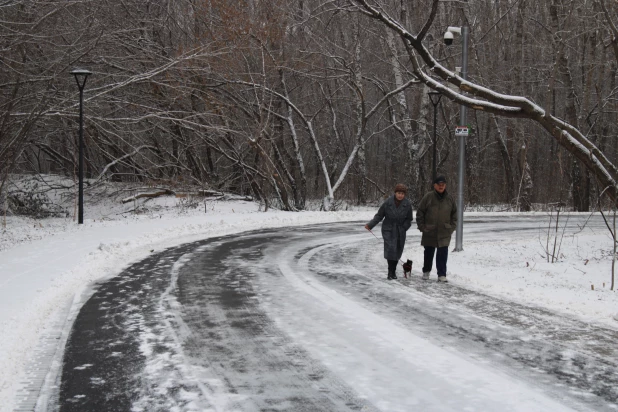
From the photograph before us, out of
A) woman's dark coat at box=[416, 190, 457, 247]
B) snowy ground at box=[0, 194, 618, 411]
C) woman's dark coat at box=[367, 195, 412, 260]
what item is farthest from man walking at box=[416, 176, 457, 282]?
snowy ground at box=[0, 194, 618, 411]

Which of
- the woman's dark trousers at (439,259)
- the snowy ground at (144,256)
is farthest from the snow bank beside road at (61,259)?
the woman's dark trousers at (439,259)

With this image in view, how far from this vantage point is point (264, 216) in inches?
922

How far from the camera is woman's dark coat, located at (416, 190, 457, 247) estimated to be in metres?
10.4

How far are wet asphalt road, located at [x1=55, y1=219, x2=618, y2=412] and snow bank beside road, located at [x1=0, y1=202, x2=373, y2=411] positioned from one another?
43 cm

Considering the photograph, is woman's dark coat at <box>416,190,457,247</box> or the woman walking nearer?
woman's dark coat at <box>416,190,457,247</box>

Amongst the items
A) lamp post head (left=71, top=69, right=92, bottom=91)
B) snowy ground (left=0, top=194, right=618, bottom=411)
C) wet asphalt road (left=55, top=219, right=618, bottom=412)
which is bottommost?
wet asphalt road (left=55, top=219, right=618, bottom=412)

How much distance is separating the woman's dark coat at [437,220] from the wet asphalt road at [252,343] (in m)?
0.78

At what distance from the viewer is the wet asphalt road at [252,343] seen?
4953 mm

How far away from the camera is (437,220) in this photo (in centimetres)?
1045

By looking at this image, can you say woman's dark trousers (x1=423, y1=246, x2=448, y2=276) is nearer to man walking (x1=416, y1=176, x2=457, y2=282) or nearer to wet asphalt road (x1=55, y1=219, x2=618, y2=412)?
man walking (x1=416, y1=176, x2=457, y2=282)

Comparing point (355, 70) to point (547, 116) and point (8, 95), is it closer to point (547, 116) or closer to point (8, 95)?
point (8, 95)

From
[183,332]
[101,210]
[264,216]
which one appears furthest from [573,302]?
[101,210]

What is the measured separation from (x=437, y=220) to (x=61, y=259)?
6840 mm

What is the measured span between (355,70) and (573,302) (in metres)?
21.9
